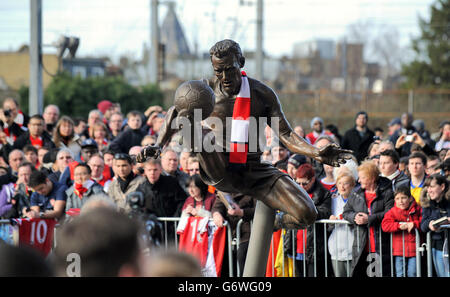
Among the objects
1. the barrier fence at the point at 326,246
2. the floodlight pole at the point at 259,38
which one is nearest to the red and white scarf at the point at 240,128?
the barrier fence at the point at 326,246

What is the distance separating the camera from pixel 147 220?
312 inches

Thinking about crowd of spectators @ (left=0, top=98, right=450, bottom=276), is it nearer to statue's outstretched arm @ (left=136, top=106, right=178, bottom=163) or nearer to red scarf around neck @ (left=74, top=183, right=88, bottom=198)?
red scarf around neck @ (left=74, top=183, right=88, bottom=198)

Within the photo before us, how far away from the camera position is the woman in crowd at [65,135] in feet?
36.3

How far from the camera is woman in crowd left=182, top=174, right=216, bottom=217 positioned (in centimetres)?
815

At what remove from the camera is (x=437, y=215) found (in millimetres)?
7453

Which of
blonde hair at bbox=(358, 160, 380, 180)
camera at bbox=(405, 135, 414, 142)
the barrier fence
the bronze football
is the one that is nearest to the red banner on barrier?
the barrier fence

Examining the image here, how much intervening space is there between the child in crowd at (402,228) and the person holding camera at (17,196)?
4349 millimetres

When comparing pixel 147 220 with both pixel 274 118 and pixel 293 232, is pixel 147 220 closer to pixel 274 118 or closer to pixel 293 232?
pixel 293 232

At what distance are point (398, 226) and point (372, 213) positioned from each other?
342 mm

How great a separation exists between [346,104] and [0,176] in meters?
20.1

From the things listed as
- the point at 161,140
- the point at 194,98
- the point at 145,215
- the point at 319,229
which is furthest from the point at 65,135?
the point at 194,98

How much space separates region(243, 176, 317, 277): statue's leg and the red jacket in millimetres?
2167

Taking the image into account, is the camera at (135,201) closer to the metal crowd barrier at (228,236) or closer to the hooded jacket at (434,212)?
the metal crowd barrier at (228,236)

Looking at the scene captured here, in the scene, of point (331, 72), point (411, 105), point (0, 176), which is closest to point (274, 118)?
point (0, 176)
